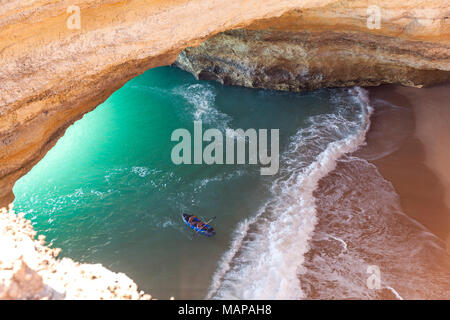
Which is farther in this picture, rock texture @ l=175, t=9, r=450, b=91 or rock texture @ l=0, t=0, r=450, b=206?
rock texture @ l=175, t=9, r=450, b=91

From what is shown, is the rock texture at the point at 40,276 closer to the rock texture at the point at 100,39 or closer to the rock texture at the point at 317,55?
the rock texture at the point at 100,39

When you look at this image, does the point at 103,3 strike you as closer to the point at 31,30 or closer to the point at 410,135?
the point at 31,30

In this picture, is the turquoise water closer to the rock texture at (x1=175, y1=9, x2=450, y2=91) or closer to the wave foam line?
the wave foam line

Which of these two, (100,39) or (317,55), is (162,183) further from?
(317,55)

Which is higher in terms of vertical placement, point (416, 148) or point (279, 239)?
point (416, 148)

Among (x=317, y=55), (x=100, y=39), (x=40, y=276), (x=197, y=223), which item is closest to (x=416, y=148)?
(x=317, y=55)

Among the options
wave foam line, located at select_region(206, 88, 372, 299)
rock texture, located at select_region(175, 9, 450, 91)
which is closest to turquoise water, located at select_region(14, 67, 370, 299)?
wave foam line, located at select_region(206, 88, 372, 299)
